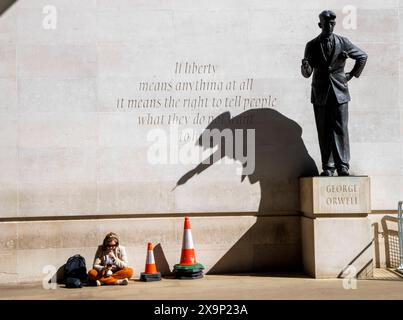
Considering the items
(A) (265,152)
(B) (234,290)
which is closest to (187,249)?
(B) (234,290)

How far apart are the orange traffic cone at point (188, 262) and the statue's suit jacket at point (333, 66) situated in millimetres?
3286

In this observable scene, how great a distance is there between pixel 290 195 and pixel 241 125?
63.7 inches

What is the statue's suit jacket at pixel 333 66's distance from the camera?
9484mm

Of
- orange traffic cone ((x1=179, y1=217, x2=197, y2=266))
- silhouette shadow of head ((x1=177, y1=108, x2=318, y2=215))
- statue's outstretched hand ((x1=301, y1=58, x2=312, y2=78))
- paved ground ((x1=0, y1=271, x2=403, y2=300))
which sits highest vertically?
statue's outstretched hand ((x1=301, y1=58, x2=312, y2=78))

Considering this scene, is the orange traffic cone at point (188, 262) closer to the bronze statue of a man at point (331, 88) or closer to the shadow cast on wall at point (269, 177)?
the shadow cast on wall at point (269, 177)

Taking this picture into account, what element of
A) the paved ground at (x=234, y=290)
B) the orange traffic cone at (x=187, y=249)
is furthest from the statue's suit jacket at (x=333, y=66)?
the orange traffic cone at (x=187, y=249)

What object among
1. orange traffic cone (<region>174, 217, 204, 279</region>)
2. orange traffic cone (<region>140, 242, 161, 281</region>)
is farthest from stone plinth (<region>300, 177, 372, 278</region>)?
orange traffic cone (<region>140, 242, 161, 281</region>)

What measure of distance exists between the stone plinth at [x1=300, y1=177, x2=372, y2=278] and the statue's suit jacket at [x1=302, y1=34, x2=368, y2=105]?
1.50 m

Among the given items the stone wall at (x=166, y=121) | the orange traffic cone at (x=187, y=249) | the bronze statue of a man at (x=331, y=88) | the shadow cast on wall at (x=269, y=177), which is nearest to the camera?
the bronze statue of a man at (x=331, y=88)

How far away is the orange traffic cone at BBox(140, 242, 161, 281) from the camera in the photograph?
379 inches

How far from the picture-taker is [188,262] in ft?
32.1

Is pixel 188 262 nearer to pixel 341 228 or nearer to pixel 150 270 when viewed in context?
pixel 150 270

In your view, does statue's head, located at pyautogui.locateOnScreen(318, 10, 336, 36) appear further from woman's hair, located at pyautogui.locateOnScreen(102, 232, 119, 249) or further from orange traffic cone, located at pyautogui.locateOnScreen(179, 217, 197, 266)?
woman's hair, located at pyautogui.locateOnScreen(102, 232, 119, 249)

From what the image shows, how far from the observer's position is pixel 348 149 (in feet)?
31.8
